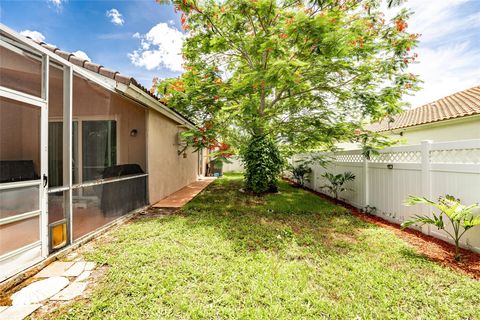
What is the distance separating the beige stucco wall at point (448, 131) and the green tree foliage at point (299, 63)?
3.00m

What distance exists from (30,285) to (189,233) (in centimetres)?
256

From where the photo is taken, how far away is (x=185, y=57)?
8711mm

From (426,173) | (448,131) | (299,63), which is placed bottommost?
(426,173)

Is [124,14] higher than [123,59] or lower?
higher

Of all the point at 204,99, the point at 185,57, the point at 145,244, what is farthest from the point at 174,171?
the point at 145,244

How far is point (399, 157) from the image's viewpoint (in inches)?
216

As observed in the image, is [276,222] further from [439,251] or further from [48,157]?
[48,157]

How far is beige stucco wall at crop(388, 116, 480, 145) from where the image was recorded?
31.3 ft

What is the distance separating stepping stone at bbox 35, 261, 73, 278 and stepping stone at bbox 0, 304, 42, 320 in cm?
66

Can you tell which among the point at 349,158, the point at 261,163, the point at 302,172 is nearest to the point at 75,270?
the point at 261,163

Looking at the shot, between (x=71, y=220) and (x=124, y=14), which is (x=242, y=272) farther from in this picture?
(x=124, y=14)

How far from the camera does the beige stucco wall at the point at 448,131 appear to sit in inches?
376

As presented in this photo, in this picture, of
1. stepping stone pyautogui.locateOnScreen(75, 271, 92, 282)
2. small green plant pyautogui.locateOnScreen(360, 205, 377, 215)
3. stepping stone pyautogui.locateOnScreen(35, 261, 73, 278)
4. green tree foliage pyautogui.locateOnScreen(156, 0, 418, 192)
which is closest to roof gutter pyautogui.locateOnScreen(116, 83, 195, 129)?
green tree foliage pyautogui.locateOnScreen(156, 0, 418, 192)

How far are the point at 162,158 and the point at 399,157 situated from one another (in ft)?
25.3
